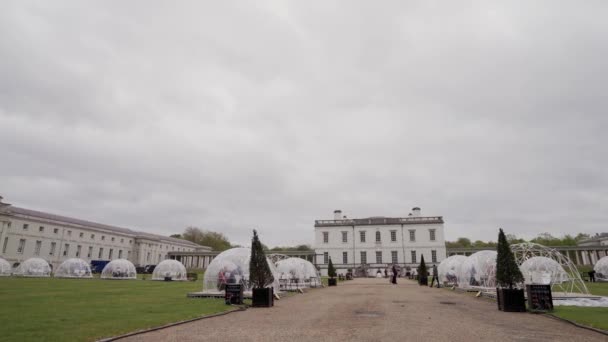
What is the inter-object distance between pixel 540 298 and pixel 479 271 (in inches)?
488

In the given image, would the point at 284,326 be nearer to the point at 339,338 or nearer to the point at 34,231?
the point at 339,338

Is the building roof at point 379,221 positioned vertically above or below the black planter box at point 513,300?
above

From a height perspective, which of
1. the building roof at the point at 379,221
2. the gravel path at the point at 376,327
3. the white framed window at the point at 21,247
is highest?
the building roof at the point at 379,221

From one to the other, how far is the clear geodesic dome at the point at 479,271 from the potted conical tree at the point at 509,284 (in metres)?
9.65

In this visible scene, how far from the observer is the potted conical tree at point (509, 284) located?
1415 centimetres

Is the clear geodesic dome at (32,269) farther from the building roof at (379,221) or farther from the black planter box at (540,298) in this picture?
the black planter box at (540,298)

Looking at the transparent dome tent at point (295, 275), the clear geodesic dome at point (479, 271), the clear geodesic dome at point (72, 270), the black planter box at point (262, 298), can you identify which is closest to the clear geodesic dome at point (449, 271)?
the clear geodesic dome at point (479, 271)

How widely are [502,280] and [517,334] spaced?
19.3 feet

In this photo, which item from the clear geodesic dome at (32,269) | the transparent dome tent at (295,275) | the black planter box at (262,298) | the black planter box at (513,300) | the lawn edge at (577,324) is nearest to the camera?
the lawn edge at (577,324)

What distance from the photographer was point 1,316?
11.2m

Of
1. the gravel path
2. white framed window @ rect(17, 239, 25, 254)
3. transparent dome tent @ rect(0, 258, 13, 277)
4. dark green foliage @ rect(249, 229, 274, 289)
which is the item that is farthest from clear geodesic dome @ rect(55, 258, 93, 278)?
the gravel path

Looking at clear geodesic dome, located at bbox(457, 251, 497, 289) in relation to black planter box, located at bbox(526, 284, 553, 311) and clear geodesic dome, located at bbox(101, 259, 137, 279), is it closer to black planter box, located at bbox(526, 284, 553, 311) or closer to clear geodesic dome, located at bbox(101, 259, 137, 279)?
black planter box, located at bbox(526, 284, 553, 311)

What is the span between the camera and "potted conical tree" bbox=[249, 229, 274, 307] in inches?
637

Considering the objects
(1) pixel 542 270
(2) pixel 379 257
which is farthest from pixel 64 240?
(1) pixel 542 270
